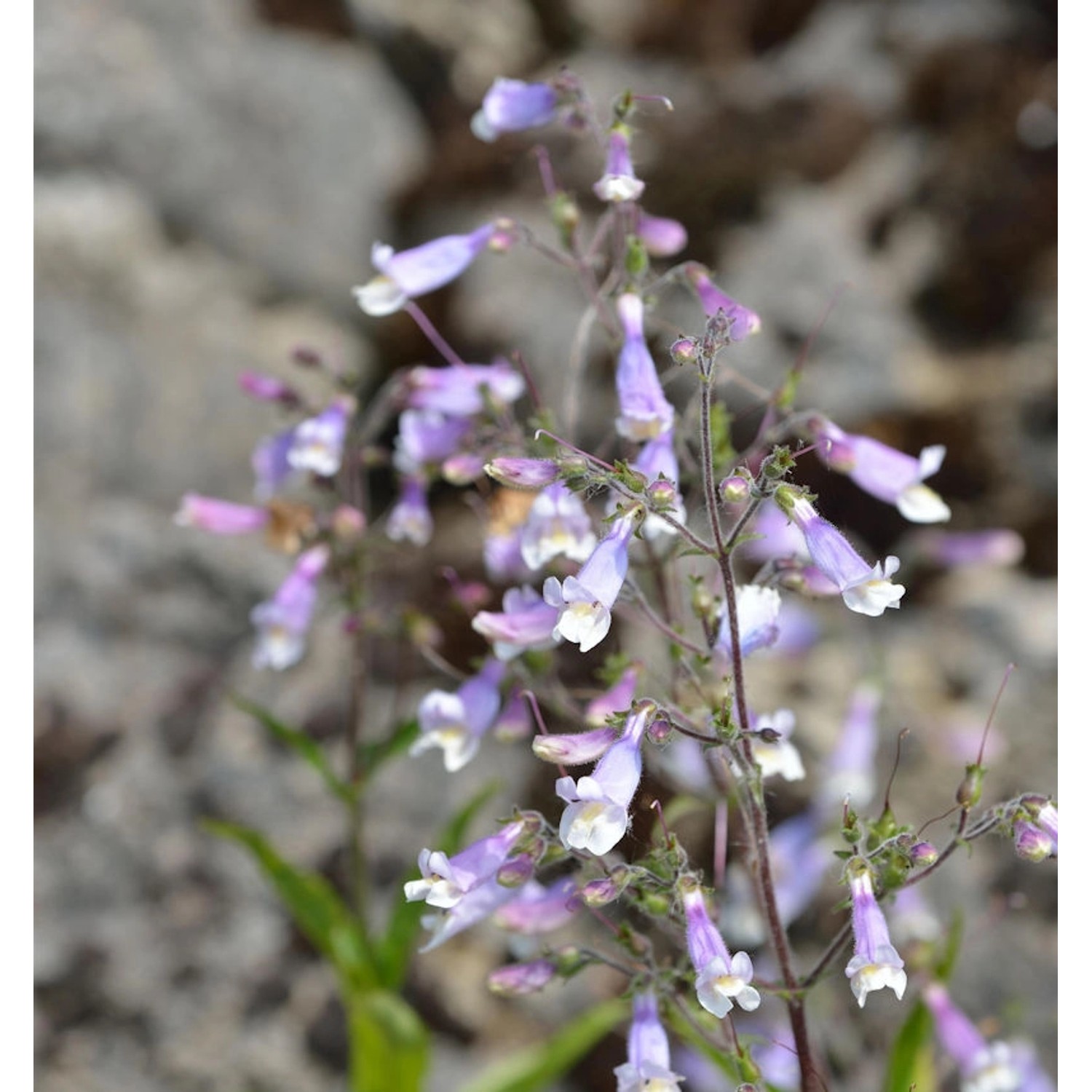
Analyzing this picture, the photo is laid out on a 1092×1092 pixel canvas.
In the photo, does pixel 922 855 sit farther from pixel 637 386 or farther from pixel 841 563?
pixel 637 386

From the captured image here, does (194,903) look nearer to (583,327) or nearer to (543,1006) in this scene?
(543,1006)

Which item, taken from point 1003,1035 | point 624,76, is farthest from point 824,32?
point 1003,1035

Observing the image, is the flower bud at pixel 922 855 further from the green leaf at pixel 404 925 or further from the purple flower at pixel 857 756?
the purple flower at pixel 857 756

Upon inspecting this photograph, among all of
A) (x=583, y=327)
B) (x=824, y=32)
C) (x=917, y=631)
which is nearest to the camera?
(x=583, y=327)

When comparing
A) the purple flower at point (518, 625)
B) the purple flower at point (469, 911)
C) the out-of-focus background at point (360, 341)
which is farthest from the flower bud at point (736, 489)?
the out-of-focus background at point (360, 341)

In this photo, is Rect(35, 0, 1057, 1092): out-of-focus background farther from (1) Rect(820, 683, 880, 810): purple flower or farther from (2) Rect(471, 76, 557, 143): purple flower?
(2) Rect(471, 76, 557, 143): purple flower

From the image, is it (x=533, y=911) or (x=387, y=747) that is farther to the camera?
(x=387, y=747)

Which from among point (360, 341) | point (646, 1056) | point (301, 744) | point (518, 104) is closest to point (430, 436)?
point (518, 104)
